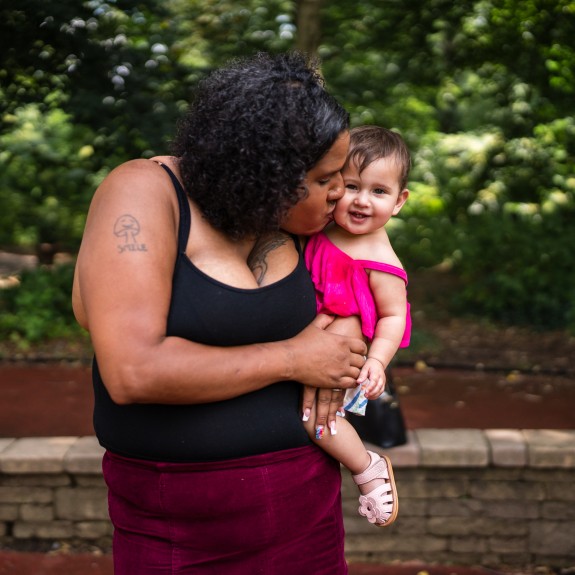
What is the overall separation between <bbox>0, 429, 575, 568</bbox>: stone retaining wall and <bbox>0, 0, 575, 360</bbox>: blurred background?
2.21m

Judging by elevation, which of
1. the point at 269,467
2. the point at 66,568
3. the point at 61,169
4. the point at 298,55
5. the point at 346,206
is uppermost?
the point at 298,55

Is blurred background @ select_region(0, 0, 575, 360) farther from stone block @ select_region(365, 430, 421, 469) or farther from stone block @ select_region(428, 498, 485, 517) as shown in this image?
stone block @ select_region(428, 498, 485, 517)

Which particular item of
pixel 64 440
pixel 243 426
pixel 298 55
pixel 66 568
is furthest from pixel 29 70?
pixel 243 426

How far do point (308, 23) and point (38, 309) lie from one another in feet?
12.5

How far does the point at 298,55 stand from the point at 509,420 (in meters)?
4.09

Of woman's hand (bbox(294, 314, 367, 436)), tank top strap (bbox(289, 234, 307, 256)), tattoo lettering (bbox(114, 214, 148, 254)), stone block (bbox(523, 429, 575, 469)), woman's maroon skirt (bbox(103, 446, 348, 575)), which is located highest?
tattoo lettering (bbox(114, 214, 148, 254))

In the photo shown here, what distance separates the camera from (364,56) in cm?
728

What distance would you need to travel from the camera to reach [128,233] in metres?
1.35

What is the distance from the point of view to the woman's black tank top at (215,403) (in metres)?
1.44

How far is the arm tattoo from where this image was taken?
1.58 meters

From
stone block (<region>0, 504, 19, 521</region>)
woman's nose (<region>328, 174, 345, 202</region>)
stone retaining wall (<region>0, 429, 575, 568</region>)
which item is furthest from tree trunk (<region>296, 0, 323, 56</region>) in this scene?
woman's nose (<region>328, 174, 345, 202</region>)

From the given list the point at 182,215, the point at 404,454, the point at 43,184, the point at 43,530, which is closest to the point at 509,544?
the point at 404,454

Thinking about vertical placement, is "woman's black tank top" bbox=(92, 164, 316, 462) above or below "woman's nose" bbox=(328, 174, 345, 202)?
below

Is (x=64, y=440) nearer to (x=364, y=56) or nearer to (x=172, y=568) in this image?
(x=172, y=568)
